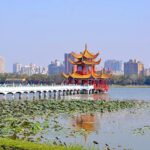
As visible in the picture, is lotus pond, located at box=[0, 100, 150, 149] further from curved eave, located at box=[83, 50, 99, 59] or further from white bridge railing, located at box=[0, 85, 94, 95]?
curved eave, located at box=[83, 50, 99, 59]

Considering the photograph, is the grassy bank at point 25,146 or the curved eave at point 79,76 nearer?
the grassy bank at point 25,146

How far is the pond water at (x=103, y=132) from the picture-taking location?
21.3 meters

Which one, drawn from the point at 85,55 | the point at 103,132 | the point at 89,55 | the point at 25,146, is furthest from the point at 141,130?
the point at 89,55

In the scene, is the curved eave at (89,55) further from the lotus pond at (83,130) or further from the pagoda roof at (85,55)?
the lotus pond at (83,130)

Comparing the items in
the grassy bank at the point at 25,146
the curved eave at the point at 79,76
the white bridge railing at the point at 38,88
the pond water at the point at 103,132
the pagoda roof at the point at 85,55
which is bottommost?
the pond water at the point at 103,132

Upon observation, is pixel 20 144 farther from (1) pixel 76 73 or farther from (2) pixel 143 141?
(1) pixel 76 73

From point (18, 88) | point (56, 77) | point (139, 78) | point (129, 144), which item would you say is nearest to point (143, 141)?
point (129, 144)

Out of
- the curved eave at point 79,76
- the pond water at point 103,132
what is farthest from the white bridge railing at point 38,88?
the pond water at point 103,132

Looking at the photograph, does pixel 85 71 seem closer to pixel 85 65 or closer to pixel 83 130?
pixel 85 65

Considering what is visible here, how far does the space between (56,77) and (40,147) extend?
137 meters

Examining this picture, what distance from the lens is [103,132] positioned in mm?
25359

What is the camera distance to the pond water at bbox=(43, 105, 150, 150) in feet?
69.9

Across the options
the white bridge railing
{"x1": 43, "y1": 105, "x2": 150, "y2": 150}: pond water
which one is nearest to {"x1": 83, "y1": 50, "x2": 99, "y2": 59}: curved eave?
the white bridge railing

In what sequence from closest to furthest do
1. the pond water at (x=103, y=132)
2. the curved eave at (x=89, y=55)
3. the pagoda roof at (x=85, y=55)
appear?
1. the pond water at (x=103, y=132)
2. the pagoda roof at (x=85, y=55)
3. the curved eave at (x=89, y=55)
